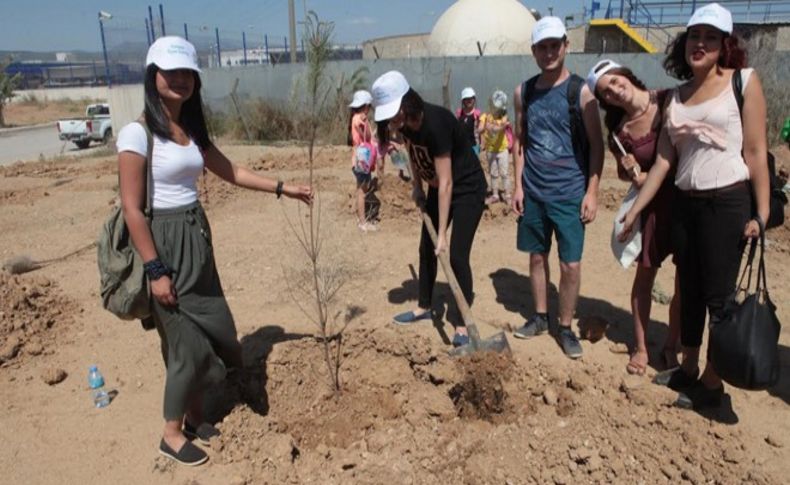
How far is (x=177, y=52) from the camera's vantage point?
7.89ft

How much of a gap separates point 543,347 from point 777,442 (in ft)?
4.24

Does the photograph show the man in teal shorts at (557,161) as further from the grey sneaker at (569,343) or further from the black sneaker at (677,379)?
the black sneaker at (677,379)

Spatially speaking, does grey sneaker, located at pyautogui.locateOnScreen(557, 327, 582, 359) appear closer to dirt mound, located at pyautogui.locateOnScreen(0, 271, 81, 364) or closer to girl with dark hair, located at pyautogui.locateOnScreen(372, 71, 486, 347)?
girl with dark hair, located at pyautogui.locateOnScreen(372, 71, 486, 347)

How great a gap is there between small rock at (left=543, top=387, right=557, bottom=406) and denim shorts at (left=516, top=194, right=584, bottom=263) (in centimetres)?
79

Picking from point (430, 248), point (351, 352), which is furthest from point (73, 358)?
point (430, 248)

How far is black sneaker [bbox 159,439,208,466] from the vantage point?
2818mm

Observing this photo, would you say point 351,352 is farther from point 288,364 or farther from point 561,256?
point 561,256

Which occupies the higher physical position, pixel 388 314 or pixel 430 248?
pixel 430 248

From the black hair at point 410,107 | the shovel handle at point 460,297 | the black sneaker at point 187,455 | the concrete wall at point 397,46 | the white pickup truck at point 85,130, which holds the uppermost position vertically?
the concrete wall at point 397,46

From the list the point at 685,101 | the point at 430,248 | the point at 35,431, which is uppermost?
the point at 685,101

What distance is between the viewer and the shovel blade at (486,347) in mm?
3415

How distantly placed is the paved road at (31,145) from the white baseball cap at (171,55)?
1609 cm

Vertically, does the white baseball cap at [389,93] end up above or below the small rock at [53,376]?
above

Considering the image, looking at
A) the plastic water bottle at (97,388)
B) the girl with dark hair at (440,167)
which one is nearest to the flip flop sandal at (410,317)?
the girl with dark hair at (440,167)
